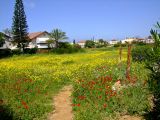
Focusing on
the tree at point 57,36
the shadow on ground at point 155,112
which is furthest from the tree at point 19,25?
the shadow on ground at point 155,112

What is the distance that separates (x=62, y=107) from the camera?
11.6 m

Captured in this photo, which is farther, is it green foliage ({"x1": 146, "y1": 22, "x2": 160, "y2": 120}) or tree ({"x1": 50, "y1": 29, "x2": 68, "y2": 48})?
tree ({"x1": 50, "y1": 29, "x2": 68, "y2": 48})

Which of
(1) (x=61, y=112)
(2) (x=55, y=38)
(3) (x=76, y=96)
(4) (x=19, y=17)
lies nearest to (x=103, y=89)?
(3) (x=76, y=96)

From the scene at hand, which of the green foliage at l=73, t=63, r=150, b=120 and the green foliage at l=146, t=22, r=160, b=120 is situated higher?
the green foliage at l=146, t=22, r=160, b=120

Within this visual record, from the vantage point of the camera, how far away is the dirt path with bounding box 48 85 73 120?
33.9 ft

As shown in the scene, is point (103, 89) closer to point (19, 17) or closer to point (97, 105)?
point (97, 105)

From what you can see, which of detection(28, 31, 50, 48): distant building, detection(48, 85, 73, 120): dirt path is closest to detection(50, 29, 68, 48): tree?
detection(28, 31, 50, 48): distant building

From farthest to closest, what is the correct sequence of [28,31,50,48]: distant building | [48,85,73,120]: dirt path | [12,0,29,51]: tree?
[28,31,50,48]: distant building
[12,0,29,51]: tree
[48,85,73,120]: dirt path

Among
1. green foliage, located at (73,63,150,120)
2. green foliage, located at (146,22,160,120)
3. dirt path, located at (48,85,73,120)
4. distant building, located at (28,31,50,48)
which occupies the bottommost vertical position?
dirt path, located at (48,85,73,120)

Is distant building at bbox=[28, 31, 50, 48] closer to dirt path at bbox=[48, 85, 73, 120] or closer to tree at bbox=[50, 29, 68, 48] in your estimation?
tree at bbox=[50, 29, 68, 48]

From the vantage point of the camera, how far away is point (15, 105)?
11320 millimetres

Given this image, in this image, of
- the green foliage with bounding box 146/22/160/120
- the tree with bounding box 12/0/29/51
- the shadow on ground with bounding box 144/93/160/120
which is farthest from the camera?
the tree with bounding box 12/0/29/51

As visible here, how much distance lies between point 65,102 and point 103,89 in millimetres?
1720

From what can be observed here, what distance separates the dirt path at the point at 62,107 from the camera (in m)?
10.3
